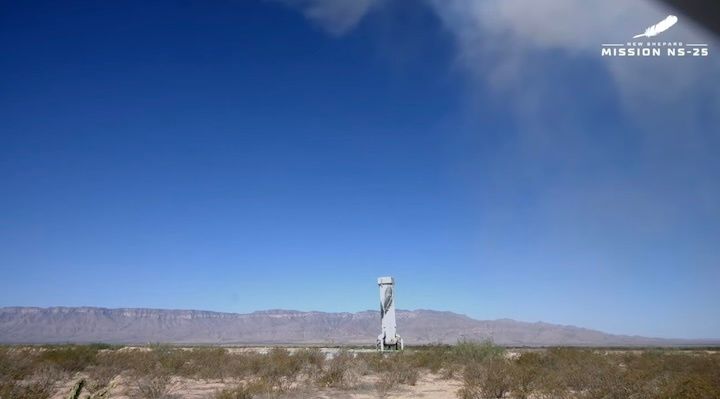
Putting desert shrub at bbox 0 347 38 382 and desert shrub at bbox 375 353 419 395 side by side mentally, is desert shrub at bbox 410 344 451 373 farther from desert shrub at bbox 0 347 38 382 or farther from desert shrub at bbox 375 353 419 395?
desert shrub at bbox 0 347 38 382

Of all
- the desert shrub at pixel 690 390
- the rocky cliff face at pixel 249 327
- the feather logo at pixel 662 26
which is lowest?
the rocky cliff face at pixel 249 327

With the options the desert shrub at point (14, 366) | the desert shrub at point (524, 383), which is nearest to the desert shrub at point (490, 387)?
the desert shrub at point (524, 383)

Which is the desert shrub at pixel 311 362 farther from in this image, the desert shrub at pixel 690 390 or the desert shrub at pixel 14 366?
the desert shrub at pixel 690 390

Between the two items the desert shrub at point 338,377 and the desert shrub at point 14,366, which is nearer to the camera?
the desert shrub at point 14,366

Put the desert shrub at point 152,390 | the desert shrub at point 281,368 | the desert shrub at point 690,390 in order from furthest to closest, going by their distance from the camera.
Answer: the desert shrub at point 281,368 < the desert shrub at point 152,390 < the desert shrub at point 690,390

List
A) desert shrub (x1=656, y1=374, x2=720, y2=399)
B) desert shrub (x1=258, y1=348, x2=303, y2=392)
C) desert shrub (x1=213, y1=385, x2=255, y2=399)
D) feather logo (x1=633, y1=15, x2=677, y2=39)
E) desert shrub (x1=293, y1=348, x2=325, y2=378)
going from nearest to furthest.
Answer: feather logo (x1=633, y1=15, x2=677, y2=39)
desert shrub (x1=656, y1=374, x2=720, y2=399)
desert shrub (x1=213, y1=385, x2=255, y2=399)
desert shrub (x1=258, y1=348, x2=303, y2=392)
desert shrub (x1=293, y1=348, x2=325, y2=378)

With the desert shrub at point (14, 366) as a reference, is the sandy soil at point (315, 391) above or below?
below

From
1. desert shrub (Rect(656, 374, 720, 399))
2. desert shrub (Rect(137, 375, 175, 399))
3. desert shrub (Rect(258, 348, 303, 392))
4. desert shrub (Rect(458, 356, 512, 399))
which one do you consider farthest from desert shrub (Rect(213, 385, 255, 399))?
desert shrub (Rect(656, 374, 720, 399))
